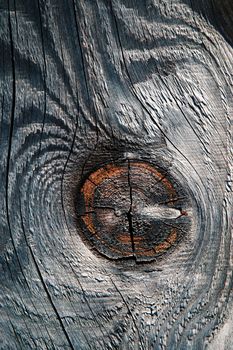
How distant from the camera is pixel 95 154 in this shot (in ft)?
5.83

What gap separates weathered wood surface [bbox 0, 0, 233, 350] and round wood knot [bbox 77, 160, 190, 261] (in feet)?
0.10

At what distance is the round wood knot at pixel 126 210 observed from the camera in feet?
5.83

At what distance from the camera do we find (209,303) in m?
1.85

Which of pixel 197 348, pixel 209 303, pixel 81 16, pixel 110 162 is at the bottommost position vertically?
pixel 197 348

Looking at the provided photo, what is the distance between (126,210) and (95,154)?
189mm

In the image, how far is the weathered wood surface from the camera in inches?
70.0

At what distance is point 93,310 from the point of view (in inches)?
70.9

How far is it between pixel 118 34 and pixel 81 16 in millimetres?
121

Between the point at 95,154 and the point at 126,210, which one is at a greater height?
the point at 95,154

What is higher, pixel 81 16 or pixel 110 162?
pixel 81 16

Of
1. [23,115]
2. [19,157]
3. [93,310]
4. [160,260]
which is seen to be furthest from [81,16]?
[93,310]

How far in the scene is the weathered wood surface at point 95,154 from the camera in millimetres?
1778

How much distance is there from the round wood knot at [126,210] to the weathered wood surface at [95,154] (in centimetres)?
3

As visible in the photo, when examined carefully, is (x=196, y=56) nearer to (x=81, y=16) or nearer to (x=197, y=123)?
(x=197, y=123)
